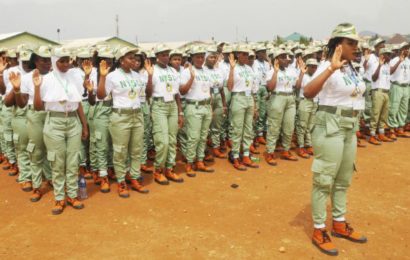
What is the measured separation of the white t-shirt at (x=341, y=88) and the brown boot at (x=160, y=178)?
3568mm

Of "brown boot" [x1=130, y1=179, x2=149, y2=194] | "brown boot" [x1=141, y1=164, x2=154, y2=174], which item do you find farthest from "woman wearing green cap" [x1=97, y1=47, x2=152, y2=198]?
"brown boot" [x1=141, y1=164, x2=154, y2=174]

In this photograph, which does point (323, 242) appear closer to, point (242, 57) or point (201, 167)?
point (201, 167)

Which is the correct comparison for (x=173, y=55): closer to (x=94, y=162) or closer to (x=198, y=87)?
(x=198, y=87)

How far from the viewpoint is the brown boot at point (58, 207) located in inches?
215

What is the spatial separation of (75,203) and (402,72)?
8.88 metres

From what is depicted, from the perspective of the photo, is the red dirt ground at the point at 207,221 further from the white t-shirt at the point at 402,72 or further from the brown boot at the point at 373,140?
the white t-shirt at the point at 402,72

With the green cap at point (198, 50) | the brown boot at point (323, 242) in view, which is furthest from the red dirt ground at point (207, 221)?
the green cap at point (198, 50)

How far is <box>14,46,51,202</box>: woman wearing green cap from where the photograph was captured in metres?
5.30

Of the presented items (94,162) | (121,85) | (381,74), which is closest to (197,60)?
(121,85)

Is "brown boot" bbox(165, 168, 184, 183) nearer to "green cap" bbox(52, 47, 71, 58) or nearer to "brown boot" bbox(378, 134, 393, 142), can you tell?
"green cap" bbox(52, 47, 71, 58)

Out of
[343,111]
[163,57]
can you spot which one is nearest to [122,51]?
[163,57]

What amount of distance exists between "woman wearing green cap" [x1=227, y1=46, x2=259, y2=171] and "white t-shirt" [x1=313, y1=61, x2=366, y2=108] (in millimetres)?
3213

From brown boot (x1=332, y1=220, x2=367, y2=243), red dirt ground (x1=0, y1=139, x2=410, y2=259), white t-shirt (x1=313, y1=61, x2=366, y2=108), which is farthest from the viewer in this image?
brown boot (x1=332, y1=220, x2=367, y2=243)

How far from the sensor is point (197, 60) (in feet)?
23.4
